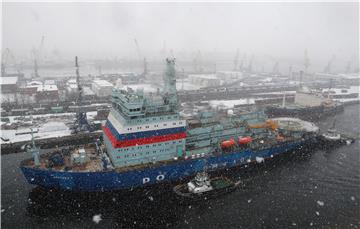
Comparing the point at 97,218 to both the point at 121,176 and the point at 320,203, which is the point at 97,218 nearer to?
the point at 121,176

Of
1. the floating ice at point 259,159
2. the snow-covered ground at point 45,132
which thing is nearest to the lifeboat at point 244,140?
the floating ice at point 259,159

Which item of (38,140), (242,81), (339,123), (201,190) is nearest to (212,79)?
(242,81)

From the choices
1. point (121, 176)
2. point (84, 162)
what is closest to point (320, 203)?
point (121, 176)

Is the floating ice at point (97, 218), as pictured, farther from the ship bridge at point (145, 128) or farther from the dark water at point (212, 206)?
the ship bridge at point (145, 128)

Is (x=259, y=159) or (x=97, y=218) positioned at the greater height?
(x=259, y=159)

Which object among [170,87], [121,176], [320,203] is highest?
[170,87]
